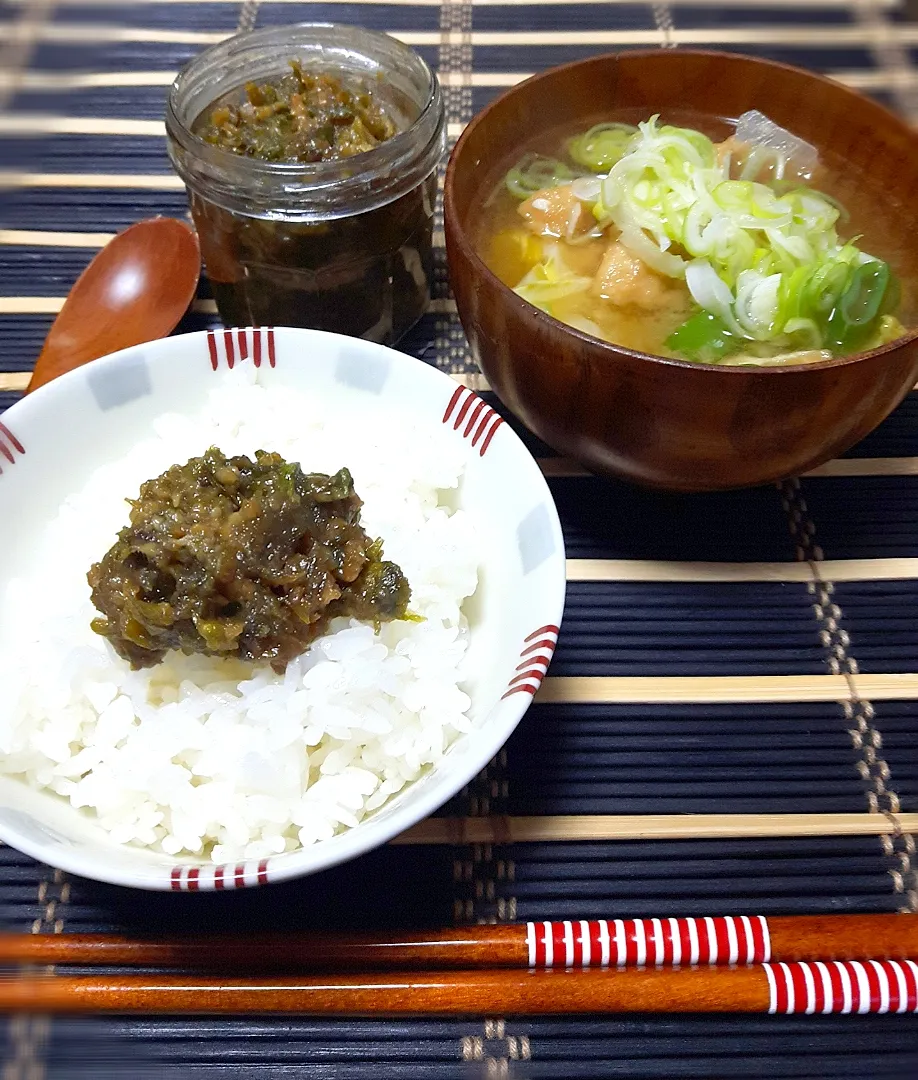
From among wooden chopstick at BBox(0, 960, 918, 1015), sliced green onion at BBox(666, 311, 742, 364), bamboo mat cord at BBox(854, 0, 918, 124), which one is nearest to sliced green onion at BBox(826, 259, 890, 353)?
sliced green onion at BBox(666, 311, 742, 364)

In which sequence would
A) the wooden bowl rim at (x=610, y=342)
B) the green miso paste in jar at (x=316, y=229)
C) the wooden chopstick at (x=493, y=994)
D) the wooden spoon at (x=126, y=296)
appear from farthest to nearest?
the wooden spoon at (x=126, y=296), the green miso paste in jar at (x=316, y=229), the wooden bowl rim at (x=610, y=342), the wooden chopstick at (x=493, y=994)

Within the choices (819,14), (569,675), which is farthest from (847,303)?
(819,14)

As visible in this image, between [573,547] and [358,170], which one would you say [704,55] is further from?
[573,547]

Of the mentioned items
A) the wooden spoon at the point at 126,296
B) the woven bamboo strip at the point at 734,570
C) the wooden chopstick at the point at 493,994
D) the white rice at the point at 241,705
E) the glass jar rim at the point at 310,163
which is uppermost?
the glass jar rim at the point at 310,163

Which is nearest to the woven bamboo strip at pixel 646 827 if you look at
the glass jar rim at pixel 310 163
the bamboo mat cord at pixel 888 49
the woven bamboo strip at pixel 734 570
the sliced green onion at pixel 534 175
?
the woven bamboo strip at pixel 734 570

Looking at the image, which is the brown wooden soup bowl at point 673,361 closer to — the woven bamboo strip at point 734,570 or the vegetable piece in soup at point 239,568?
the woven bamboo strip at point 734,570
